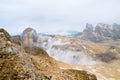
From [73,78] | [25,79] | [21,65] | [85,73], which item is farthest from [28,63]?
[85,73]

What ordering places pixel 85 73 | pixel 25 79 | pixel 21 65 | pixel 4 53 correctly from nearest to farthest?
pixel 25 79
pixel 21 65
pixel 4 53
pixel 85 73

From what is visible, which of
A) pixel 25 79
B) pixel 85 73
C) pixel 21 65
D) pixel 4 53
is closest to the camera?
pixel 25 79

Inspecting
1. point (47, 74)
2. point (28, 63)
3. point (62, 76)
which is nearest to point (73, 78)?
point (62, 76)

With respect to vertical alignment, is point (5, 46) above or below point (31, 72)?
above

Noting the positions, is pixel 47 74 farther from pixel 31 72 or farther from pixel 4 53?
pixel 4 53

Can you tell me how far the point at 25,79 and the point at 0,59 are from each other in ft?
14.3

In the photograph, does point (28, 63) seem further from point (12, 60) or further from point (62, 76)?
point (62, 76)

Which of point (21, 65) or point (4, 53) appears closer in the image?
point (21, 65)

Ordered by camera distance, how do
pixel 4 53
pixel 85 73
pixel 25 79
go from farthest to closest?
pixel 85 73 → pixel 4 53 → pixel 25 79

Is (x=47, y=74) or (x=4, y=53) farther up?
(x=4, y=53)

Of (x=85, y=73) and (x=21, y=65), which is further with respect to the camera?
(x=85, y=73)

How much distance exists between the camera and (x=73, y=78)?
94.2 ft

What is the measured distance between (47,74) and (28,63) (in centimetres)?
257

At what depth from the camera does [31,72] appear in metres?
25.7
